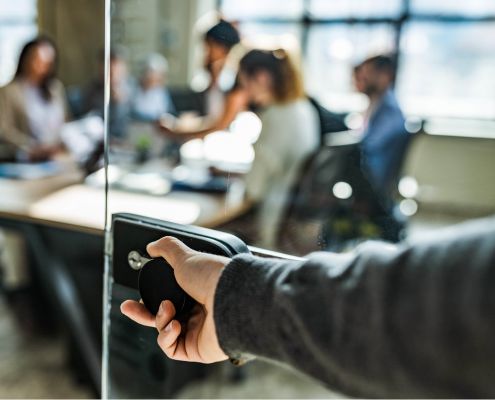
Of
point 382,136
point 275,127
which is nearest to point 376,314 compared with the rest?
point 275,127

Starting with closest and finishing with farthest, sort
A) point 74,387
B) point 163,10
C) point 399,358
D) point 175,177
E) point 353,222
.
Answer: point 399,358
point 353,222
point 74,387
point 175,177
point 163,10

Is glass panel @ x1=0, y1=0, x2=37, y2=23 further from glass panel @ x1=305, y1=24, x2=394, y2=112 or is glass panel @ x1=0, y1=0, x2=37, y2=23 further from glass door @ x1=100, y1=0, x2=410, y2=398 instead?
glass panel @ x1=305, y1=24, x2=394, y2=112

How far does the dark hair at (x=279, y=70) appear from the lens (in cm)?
188

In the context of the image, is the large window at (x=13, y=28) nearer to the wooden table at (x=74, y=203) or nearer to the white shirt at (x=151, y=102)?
the white shirt at (x=151, y=102)

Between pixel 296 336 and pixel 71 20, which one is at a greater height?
pixel 71 20

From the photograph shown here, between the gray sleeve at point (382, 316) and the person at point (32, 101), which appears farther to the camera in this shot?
the person at point (32, 101)

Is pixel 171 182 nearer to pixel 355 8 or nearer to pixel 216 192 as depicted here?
pixel 216 192

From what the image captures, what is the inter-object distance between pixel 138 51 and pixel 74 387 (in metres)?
2.67

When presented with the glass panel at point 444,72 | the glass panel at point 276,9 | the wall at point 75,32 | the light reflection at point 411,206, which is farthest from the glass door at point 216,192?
the glass panel at point 444,72

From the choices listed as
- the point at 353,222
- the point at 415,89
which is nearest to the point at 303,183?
the point at 353,222

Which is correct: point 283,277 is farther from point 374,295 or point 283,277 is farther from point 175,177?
point 175,177

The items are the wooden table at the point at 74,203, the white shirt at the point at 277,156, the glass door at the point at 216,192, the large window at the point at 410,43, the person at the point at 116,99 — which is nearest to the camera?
the glass door at the point at 216,192

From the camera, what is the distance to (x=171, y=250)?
0.50 metres

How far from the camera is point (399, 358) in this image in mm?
346
